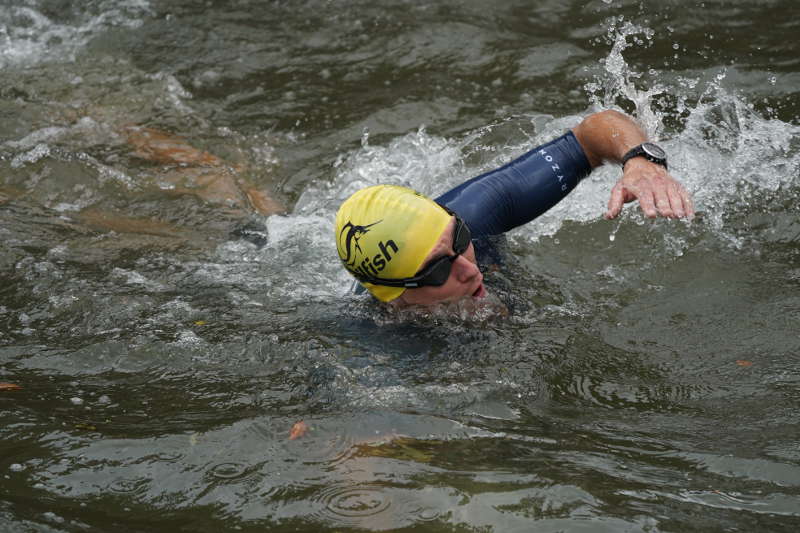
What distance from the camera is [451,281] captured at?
438cm

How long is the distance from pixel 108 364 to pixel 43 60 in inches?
203

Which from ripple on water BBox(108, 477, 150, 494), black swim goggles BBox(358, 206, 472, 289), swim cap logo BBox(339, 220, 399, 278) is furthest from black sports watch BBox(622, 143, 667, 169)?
ripple on water BBox(108, 477, 150, 494)

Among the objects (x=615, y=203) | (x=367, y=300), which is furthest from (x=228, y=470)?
(x=615, y=203)

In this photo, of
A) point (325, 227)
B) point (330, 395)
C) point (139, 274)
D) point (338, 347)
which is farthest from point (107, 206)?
point (330, 395)

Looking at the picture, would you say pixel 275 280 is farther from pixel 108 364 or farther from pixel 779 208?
pixel 779 208

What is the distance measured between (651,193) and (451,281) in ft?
3.37

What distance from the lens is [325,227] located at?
658 centimetres

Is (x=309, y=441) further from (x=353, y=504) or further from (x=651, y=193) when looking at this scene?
(x=651, y=193)

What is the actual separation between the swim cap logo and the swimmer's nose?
0.31 m

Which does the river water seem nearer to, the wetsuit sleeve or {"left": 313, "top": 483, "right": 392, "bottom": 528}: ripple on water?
{"left": 313, "top": 483, "right": 392, "bottom": 528}: ripple on water

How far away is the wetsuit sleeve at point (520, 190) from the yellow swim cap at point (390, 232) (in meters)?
0.58

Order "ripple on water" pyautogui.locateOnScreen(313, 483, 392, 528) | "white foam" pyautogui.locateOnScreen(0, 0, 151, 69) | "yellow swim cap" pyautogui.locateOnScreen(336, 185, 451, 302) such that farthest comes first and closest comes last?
1. "white foam" pyautogui.locateOnScreen(0, 0, 151, 69)
2. "yellow swim cap" pyautogui.locateOnScreen(336, 185, 451, 302)
3. "ripple on water" pyautogui.locateOnScreen(313, 483, 392, 528)

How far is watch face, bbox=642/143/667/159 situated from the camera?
14.3 ft

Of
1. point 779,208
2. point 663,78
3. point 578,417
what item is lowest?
point 578,417
